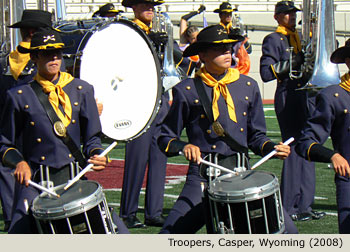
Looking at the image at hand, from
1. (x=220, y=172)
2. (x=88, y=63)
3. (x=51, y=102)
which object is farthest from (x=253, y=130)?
(x=88, y=63)

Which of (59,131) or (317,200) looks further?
(317,200)

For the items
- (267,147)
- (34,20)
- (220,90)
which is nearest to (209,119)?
(220,90)

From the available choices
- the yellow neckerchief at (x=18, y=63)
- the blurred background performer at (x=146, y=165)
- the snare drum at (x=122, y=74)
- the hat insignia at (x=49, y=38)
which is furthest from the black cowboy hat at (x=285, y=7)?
the hat insignia at (x=49, y=38)

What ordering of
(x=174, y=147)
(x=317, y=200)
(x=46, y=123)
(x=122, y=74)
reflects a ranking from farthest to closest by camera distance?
(x=317, y=200) < (x=122, y=74) < (x=174, y=147) < (x=46, y=123)

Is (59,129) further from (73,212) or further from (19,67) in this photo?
(19,67)

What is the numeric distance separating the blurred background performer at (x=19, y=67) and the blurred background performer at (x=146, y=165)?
2.90 ft

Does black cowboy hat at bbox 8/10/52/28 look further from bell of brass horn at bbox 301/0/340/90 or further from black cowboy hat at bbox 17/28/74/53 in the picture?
bell of brass horn at bbox 301/0/340/90

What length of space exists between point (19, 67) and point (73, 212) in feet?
7.69

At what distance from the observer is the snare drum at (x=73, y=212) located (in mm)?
5043

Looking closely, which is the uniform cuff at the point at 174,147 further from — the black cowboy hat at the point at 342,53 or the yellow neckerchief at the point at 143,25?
the yellow neckerchief at the point at 143,25

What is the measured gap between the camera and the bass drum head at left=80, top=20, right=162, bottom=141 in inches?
297

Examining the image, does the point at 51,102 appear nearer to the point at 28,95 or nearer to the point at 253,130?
the point at 28,95

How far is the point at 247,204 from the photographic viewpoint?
521 cm

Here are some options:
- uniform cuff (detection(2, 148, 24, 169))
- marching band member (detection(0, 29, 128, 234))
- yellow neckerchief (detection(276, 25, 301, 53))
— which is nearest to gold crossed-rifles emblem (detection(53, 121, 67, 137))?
marching band member (detection(0, 29, 128, 234))
